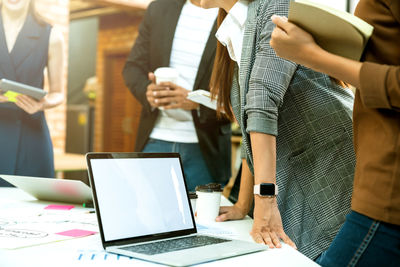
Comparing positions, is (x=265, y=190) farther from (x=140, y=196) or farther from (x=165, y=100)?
(x=165, y=100)

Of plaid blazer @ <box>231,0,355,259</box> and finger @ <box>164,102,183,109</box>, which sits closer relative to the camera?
plaid blazer @ <box>231,0,355,259</box>

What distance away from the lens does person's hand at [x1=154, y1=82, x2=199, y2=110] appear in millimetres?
2176

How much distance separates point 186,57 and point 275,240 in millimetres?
1446

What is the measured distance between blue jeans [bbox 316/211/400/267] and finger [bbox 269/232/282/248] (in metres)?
0.15

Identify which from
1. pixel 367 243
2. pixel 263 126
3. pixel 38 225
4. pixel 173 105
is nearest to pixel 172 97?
pixel 173 105

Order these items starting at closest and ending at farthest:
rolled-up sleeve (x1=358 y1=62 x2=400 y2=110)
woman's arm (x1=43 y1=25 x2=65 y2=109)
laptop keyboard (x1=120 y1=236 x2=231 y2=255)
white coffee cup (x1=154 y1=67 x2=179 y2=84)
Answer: rolled-up sleeve (x1=358 y1=62 x2=400 y2=110) → laptop keyboard (x1=120 y1=236 x2=231 y2=255) → white coffee cup (x1=154 y1=67 x2=179 y2=84) → woman's arm (x1=43 y1=25 x2=65 y2=109)

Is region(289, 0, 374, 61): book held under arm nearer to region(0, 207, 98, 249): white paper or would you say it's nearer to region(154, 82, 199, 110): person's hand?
region(0, 207, 98, 249): white paper

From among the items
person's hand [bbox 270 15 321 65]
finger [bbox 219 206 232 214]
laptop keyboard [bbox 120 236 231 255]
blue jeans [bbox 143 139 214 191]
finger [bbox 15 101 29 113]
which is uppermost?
person's hand [bbox 270 15 321 65]

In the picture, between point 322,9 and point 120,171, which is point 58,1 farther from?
point 322,9

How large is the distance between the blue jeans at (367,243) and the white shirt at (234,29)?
65cm

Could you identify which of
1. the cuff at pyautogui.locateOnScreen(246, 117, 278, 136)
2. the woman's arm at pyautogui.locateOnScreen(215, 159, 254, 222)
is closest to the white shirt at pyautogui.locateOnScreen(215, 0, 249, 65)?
the cuff at pyautogui.locateOnScreen(246, 117, 278, 136)

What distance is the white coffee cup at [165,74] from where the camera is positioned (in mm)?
2078

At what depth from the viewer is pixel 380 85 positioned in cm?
83

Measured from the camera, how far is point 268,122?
4.04 feet
